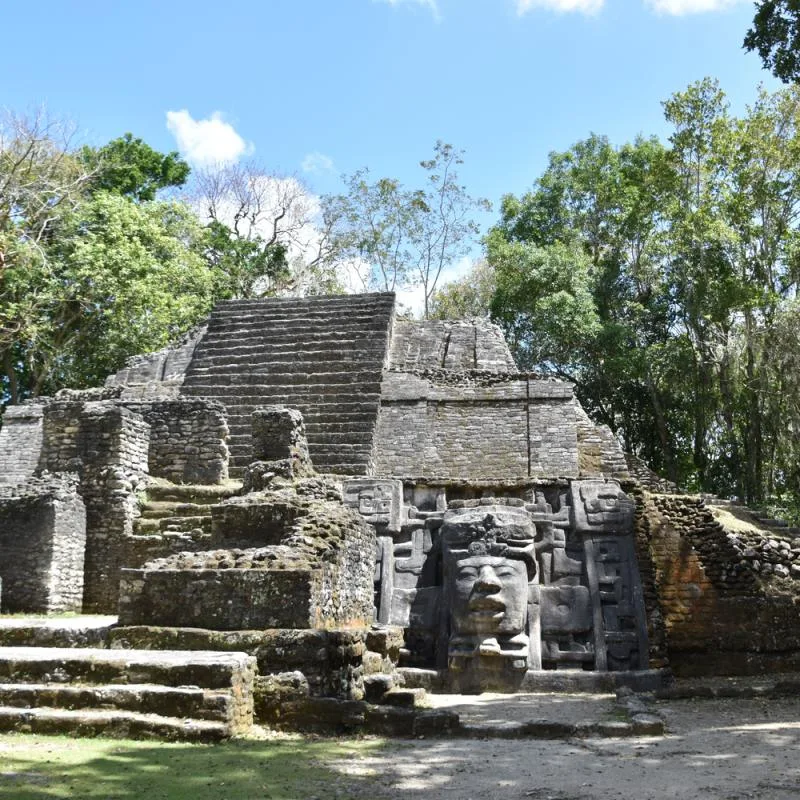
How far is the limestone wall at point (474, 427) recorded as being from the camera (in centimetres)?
1427

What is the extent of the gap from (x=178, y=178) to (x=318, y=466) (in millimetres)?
18700

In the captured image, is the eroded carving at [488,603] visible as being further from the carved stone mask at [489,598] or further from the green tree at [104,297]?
the green tree at [104,297]

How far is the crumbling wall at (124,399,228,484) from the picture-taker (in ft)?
43.1

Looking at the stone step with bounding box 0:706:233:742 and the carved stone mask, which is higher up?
the carved stone mask

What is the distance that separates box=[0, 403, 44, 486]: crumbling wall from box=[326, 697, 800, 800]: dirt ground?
1290 centimetres

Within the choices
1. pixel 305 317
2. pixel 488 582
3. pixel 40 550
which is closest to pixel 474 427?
pixel 305 317

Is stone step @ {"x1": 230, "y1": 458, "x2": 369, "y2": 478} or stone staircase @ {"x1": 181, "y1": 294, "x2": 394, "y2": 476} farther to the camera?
stone staircase @ {"x1": 181, "y1": 294, "x2": 394, "y2": 476}

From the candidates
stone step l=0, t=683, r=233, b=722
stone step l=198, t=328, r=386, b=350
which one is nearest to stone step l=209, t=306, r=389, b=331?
stone step l=198, t=328, r=386, b=350

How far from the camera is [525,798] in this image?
4.19 meters

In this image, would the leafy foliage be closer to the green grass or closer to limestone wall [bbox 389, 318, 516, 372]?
limestone wall [bbox 389, 318, 516, 372]

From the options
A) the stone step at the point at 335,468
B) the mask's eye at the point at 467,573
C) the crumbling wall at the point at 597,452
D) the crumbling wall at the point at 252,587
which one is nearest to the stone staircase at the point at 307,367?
the stone step at the point at 335,468

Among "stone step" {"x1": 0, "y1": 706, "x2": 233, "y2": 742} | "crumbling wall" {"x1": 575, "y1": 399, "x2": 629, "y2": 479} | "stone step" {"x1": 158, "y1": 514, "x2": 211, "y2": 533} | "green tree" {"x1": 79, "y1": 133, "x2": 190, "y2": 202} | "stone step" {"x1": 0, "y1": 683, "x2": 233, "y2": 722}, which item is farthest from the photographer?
"green tree" {"x1": 79, "y1": 133, "x2": 190, "y2": 202}

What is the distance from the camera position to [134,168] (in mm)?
27781

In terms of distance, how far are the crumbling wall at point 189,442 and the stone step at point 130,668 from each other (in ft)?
23.1
